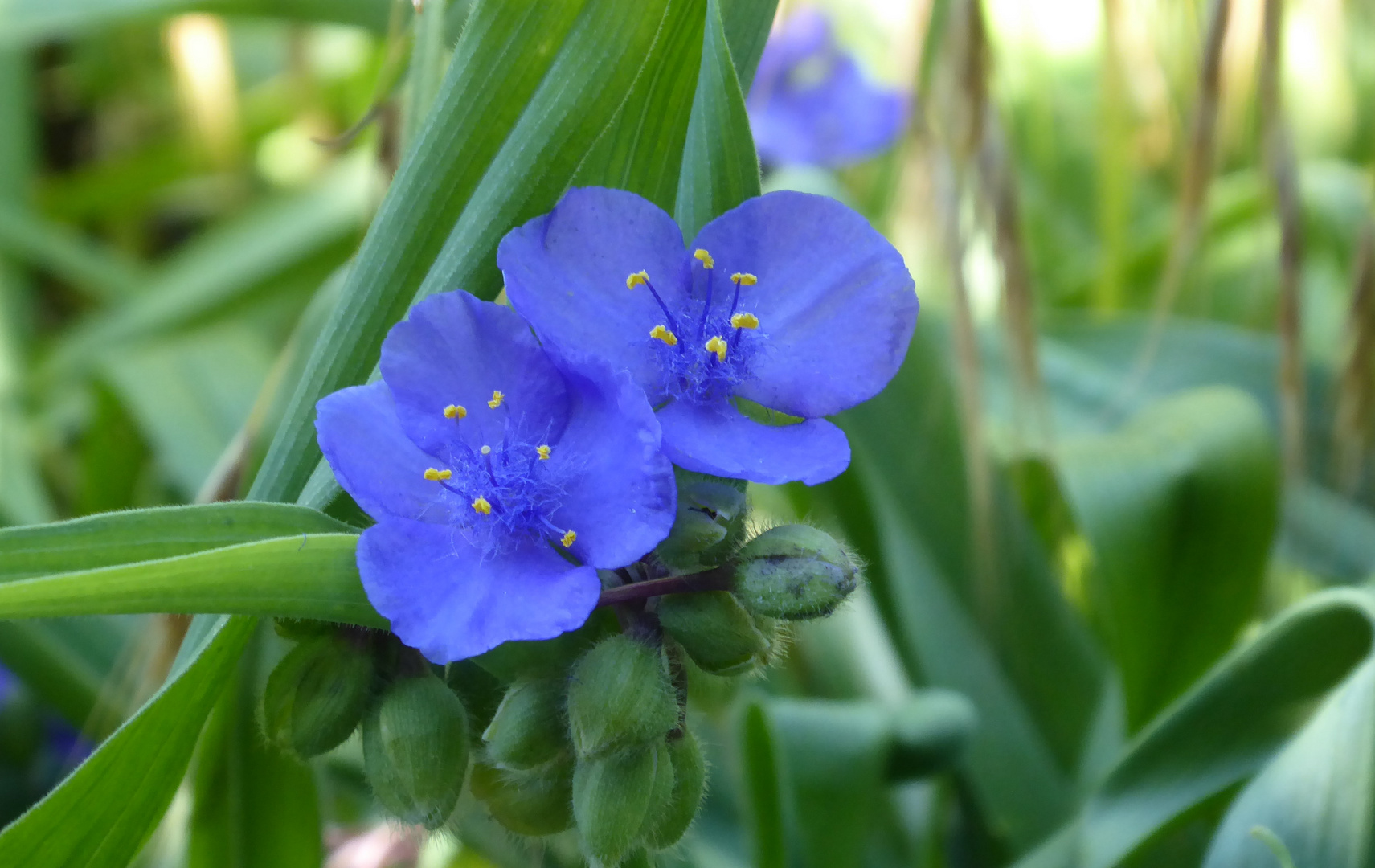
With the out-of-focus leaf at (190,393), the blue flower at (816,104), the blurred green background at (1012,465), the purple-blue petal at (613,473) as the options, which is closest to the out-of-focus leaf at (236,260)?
the blurred green background at (1012,465)

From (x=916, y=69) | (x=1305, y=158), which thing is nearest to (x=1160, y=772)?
(x=916, y=69)

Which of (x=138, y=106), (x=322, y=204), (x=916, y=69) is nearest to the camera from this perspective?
(x=916, y=69)

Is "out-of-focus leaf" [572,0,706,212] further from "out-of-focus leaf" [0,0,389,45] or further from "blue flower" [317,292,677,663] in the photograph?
"out-of-focus leaf" [0,0,389,45]

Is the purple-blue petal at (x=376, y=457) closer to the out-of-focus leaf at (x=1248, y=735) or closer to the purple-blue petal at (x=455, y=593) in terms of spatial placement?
the purple-blue petal at (x=455, y=593)

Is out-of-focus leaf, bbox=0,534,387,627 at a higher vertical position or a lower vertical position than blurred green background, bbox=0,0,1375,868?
higher

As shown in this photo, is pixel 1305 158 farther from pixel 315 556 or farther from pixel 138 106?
pixel 138 106

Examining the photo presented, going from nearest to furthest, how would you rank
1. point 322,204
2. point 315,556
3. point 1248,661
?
point 315,556
point 1248,661
point 322,204

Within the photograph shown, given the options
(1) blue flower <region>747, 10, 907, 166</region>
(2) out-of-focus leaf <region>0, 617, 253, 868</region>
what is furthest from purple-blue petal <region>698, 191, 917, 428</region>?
(1) blue flower <region>747, 10, 907, 166</region>
